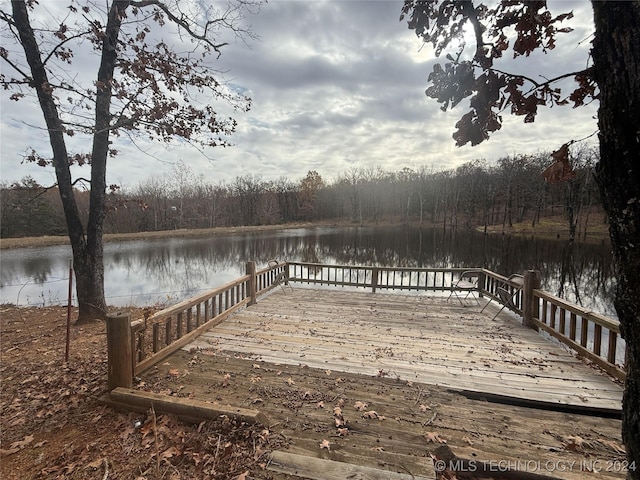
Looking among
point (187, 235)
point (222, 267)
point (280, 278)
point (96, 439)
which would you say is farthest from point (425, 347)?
point (187, 235)

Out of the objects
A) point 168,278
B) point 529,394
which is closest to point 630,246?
point 529,394

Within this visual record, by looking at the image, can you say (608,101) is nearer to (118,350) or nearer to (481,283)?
(118,350)

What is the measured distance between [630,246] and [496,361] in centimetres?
332

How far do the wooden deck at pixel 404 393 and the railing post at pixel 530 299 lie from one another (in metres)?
0.19

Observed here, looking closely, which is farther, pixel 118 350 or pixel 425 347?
pixel 425 347

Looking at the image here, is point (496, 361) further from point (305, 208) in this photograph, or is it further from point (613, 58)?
point (305, 208)

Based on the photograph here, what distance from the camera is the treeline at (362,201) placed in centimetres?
3075

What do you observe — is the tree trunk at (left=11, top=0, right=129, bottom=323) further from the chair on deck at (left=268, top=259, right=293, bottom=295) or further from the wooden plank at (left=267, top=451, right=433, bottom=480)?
the wooden plank at (left=267, top=451, right=433, bottom=480)

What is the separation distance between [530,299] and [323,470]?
4.73m

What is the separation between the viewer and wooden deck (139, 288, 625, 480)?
217 centimetres

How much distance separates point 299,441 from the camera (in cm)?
234

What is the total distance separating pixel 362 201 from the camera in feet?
179

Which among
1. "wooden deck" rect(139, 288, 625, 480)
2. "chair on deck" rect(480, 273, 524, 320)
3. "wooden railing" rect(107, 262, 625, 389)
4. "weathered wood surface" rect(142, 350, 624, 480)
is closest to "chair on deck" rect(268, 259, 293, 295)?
"wooden railing" rect(107, 262, 625, 389)

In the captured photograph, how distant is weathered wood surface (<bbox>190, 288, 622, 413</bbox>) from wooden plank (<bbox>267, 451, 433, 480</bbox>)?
1.42 m
